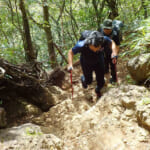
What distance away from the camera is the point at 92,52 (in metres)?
3.37

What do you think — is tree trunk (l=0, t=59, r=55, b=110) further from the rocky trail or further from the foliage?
the foliage

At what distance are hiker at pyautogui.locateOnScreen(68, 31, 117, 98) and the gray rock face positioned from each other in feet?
1.73

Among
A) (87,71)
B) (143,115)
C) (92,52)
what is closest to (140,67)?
(92,52)

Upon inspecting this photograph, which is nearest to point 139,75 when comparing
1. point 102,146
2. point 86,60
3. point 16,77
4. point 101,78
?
point 101,78

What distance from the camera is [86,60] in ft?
11.6

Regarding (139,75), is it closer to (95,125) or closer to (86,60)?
(86,60)

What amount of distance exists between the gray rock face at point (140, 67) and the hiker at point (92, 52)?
527 mm

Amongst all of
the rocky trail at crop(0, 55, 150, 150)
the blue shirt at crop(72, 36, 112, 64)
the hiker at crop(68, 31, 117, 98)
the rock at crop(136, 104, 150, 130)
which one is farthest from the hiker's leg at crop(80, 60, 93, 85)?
the rock at crop(136, 104, 150, 130)

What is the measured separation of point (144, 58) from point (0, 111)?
3345mm

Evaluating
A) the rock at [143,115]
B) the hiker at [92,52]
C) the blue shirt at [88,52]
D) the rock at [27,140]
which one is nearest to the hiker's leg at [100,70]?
the hiker at [92,52]

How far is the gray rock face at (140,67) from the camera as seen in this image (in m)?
3.26

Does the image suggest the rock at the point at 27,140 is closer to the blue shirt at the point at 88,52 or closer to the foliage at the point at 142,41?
the blue shirt at the point at 88,52

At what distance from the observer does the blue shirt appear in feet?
10.5

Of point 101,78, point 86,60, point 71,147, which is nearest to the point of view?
point 71,147
